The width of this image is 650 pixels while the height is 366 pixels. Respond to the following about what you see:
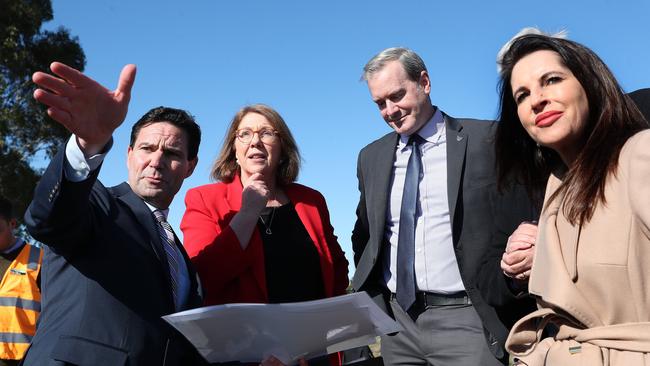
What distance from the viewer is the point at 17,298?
21.9 feet

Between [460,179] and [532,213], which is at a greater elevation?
[460,179]

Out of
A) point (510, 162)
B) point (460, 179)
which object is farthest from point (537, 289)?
point (460, 179)

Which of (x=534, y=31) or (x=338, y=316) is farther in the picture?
(x=534, y=31)

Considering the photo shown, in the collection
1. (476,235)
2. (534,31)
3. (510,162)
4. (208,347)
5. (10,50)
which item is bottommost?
(208,347)

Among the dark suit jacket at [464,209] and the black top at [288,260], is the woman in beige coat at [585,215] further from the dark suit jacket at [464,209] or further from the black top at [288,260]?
the black top at [288,260]

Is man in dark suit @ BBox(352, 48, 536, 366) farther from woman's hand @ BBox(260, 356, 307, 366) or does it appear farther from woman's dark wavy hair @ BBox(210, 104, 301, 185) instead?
woman's hand @ BBox(260, 356, 307, 366)

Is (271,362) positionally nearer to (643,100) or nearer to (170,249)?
(170,249)

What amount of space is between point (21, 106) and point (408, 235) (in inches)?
664

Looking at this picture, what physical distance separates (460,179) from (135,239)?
1.85 m

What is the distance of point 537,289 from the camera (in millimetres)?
2465

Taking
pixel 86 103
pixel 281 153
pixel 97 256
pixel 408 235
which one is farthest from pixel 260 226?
pixel 86 103

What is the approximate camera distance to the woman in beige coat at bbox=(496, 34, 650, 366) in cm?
222

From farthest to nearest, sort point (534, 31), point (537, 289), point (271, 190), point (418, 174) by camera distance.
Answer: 1. point (271, 190)
2. point (418, 174)
3. point (534, 31)
4. point (537, 289)

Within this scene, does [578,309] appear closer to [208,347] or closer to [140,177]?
[208,347]
